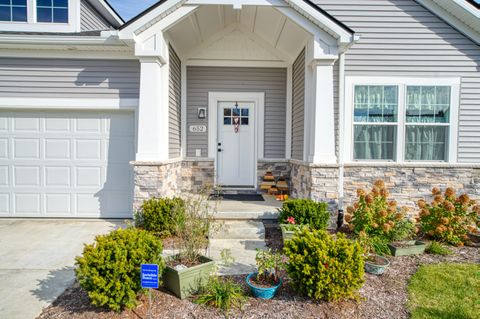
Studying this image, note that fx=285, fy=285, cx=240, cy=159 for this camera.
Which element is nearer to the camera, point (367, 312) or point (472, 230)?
point (367, 312)

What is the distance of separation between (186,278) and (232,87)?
468 cm

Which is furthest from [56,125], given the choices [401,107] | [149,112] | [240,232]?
[401,107]

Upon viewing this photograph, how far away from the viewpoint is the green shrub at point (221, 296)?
2.73 metres

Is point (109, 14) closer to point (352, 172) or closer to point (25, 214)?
point (25, 214)

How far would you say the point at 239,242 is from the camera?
442 centimetres

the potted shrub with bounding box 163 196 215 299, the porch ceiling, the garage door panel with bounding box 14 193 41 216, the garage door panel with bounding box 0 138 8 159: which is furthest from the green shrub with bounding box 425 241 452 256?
the garage door panel with bounding box 0 138 8 159

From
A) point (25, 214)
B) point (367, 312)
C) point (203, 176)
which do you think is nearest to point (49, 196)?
point (25, 214)

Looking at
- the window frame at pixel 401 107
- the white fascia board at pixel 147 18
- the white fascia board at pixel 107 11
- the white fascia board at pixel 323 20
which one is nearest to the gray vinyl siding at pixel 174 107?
the white fascia board at pixel 147 18

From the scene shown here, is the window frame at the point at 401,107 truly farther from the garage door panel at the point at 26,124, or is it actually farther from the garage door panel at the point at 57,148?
A: the garage door panel at the point at 26,124

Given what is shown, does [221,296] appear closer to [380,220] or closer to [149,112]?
[380,220]

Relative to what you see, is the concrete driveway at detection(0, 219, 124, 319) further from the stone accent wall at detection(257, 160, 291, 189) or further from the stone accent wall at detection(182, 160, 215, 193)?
the stone accent wall at detection(257, 160, 291, 189)

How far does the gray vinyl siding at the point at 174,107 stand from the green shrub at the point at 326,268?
351 centimetres

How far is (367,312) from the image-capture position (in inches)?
108

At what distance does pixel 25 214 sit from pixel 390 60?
7.75m
